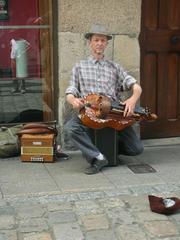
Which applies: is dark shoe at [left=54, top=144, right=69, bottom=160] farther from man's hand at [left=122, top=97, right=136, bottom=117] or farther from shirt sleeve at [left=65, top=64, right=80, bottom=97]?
man's hand at [left=122, top=97, right=136, bottom=117]

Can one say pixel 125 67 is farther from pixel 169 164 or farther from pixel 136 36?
pixel 169 164

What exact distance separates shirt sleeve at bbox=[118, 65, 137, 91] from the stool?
1.57ft

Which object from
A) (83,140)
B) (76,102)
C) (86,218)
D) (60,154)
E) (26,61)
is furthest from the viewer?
(26,61)

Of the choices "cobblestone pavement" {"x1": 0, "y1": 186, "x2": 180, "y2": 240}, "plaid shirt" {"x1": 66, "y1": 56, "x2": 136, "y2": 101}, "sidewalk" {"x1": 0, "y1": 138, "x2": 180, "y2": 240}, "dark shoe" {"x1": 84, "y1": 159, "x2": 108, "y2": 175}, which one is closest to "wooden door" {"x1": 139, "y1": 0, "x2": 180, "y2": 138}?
"sidewalk" {"x1": 0, "y1": 138, "x2": 180, "y2": 240}

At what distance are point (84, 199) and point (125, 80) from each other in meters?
1.49

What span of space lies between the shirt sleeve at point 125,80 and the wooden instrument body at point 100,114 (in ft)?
1.14

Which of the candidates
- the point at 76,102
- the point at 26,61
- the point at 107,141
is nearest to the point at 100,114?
the point at 76,102

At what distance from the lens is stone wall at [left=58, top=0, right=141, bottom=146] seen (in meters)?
5.80

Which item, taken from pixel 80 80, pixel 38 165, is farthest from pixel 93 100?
pixel 38 165

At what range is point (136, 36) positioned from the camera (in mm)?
6047

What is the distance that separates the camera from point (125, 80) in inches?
214

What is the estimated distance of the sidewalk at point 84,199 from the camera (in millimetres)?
3885

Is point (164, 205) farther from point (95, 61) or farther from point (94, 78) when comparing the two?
point (95, 61)

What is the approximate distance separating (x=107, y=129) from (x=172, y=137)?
1583 mm
